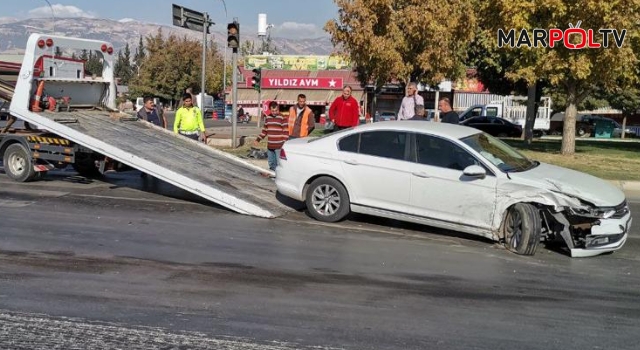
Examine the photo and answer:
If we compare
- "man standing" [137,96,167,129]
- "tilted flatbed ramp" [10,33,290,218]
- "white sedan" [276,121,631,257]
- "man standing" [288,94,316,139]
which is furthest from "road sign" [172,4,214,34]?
"white sedan" [276,121,631,257]

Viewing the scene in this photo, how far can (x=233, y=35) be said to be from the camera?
1823cm

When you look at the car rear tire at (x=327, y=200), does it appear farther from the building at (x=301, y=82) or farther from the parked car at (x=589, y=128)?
the building at (x=301, y=82)

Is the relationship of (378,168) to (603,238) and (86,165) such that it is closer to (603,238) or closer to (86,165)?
(603,238)

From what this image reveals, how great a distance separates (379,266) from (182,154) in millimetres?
5398

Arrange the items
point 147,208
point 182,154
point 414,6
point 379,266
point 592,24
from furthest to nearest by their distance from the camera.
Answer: point 414,6, point 592,24, point 182,154, point 147,208, point 379,266

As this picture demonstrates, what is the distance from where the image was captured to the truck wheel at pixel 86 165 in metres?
11.6

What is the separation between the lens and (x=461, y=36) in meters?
25.6

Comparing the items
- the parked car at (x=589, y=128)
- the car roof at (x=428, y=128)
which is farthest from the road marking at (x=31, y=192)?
the parked car at (x=589, y=128)

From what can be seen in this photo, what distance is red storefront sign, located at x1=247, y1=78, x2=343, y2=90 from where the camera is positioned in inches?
2687

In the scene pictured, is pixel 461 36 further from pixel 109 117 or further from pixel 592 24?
pixel 109 117

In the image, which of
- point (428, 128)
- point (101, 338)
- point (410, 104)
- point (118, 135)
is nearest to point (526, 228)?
point (428, 128)

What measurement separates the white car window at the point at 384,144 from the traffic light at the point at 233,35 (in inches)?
386

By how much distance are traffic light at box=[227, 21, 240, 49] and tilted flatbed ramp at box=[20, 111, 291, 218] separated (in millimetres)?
5800

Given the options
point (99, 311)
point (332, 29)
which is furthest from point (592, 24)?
point (99, 311)
